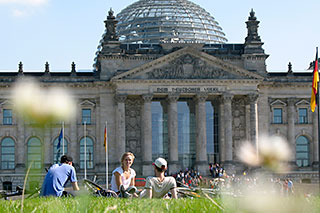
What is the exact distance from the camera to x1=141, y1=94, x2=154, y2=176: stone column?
64.9 meters

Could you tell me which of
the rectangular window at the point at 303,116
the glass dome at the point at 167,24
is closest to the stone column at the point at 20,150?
the glass dome at the point at 167,24

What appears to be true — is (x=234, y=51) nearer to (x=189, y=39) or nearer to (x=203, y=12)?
(x=189, y=39)

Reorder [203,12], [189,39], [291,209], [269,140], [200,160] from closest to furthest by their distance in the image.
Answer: [291,209]
[269,140]
[200,160]
[189,39]
[203,12]

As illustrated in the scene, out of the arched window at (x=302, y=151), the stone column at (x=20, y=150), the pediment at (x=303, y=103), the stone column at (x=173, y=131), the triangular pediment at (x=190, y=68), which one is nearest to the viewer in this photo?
the stone column at (x=173, y=131)

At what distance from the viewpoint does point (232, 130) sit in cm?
6850

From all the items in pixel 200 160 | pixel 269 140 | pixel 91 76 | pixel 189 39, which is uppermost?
pixel 189 39

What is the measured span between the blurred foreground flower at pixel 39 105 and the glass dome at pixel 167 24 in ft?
253

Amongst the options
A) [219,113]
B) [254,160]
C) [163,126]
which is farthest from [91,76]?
[254,160]

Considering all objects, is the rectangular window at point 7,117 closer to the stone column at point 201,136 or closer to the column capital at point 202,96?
the stone column at point 201,136

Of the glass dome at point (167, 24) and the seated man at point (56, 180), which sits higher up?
the glass dome at point (167, 24)

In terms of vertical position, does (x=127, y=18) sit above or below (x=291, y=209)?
above

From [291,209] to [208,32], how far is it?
278 feet

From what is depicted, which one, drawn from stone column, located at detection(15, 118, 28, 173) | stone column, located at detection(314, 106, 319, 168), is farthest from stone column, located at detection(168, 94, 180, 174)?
stone column, located at detection(314, 106, 319, 168)

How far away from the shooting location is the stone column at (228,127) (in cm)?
6575
